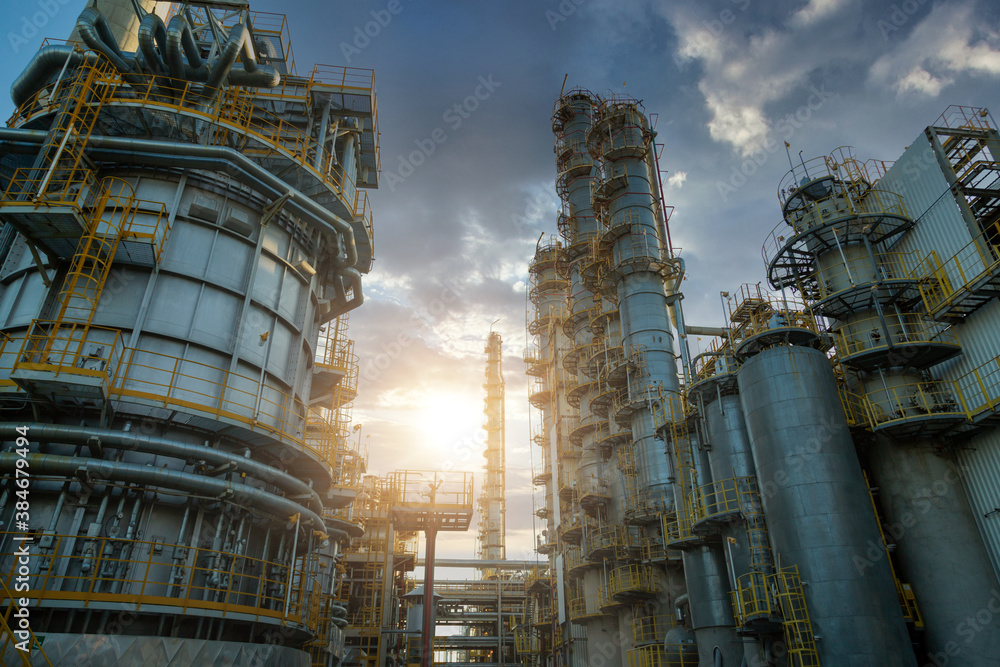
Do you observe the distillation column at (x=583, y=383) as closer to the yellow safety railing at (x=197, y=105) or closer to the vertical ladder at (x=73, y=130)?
the yellow safety railing at (x=197, y=105)

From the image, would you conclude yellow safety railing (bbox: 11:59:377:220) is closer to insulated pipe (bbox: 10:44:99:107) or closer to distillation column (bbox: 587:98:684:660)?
insulated pipe (bbox: 10:44:99:107)

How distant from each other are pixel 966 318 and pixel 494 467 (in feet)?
154

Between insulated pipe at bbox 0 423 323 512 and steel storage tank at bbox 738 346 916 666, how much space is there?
1277 centimetres

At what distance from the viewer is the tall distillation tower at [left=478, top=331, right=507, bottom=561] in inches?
2245

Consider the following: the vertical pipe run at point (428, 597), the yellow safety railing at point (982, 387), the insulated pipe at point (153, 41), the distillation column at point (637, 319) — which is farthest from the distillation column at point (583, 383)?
the insulated pipe at point (153, 41)

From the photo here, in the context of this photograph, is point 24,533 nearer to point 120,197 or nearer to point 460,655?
point 120,197

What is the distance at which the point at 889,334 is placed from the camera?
1733 cm

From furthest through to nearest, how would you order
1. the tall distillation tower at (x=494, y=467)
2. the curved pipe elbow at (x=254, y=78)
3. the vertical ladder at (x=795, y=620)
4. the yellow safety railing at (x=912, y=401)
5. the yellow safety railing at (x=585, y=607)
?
the tall distillation tower at (x=494, y=467)
the yellow safety railing at (x=585, y=607)
the curved pipe elbow at (x=254, y=78)
the yellow safety railing at (x=912, y=401)
the vertical ladder at (x=795, y=620)

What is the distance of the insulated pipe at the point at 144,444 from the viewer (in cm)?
1261

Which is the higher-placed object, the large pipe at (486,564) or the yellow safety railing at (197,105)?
the yellow safety railing at (197,105)

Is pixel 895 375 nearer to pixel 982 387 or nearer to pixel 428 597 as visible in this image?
pixel 982 387

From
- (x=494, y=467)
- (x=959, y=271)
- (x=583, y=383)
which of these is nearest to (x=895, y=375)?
(x=959, y=271)

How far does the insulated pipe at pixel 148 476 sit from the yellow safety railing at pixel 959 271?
18171mm

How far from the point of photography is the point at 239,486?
14125 mm
